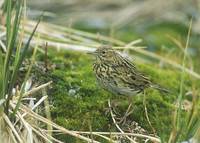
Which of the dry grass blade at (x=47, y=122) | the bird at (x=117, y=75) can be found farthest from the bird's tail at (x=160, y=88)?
the dry grass blade at (x=47, y=122)

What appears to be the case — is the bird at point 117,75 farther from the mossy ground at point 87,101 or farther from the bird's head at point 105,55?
the mossy ground at point 87,101

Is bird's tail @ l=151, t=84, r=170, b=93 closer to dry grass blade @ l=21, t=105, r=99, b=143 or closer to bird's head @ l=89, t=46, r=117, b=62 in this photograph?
bird's head @ l=89, t=46, r=117, b=62

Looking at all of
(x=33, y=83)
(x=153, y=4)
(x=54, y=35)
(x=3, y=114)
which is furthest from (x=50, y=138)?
(x=153, y=4)

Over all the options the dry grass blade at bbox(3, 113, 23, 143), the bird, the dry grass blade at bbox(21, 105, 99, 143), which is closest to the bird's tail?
the bird

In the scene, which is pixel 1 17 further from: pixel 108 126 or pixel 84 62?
pixel 108 126

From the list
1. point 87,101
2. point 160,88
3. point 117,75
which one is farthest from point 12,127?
point 160,88

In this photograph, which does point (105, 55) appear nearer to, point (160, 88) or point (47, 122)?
point (160, 88)
